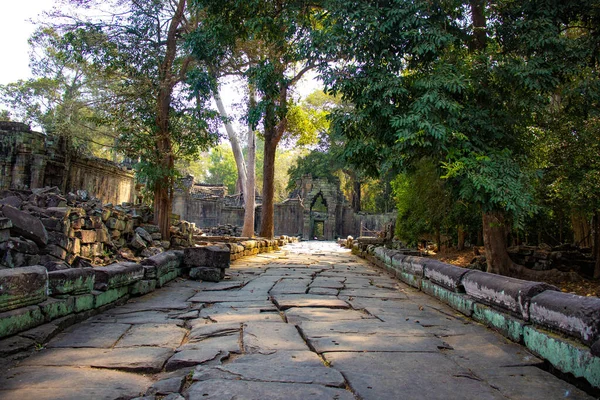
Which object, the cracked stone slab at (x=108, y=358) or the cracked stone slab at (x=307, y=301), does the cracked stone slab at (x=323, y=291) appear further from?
the cracked stone slab at (x=108, y=358)

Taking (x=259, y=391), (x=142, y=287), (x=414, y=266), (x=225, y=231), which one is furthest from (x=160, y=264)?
(x=225, y=231)

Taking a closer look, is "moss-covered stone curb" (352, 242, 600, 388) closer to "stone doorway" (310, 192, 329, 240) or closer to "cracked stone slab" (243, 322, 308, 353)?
"cracked stone slab" (243, 322, 308, 353)

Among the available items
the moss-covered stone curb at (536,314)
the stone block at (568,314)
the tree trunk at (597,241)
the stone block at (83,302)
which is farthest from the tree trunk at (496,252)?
the stone block at (83,302)

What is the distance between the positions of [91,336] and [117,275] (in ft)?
4.64

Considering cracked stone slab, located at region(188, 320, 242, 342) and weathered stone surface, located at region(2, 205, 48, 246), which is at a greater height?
weathered stone surface, located at region(2, 205, 48, 246)

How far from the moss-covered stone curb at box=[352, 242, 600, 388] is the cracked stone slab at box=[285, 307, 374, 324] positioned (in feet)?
3.86

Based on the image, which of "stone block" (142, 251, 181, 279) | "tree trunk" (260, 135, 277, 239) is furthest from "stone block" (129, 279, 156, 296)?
"tree trunk" (260, 135, 277, 239)

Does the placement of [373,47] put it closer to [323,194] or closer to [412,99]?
[412,99]

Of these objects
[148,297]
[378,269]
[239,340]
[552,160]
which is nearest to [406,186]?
[378,269]

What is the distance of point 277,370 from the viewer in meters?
2.66

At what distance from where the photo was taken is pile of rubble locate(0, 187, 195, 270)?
7.55 metres

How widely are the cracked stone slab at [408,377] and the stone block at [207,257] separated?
4441 millimetres

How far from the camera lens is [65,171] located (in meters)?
14.5

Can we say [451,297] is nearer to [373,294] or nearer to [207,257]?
[373,294]
